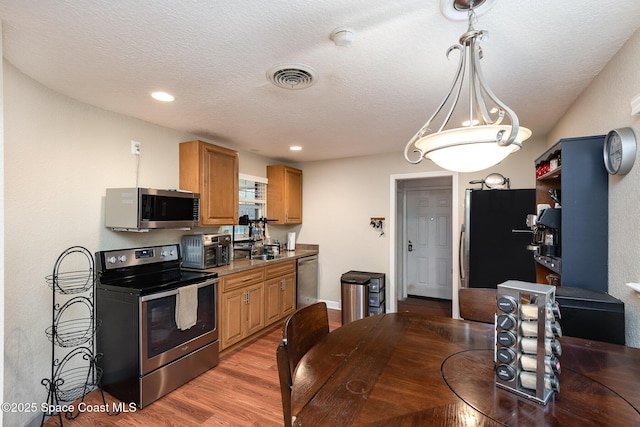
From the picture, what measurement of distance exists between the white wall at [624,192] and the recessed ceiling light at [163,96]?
2762mm

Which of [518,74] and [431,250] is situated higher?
[518,74]

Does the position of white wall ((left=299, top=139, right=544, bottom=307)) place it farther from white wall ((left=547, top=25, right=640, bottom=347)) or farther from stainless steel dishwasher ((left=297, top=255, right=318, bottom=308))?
white wall ((left=547, top=25, right=640, bottom=347))

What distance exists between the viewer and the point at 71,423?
2031mm

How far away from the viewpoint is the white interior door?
16.6 ft

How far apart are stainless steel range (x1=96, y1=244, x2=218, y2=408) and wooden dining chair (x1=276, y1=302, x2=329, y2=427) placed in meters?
1.38

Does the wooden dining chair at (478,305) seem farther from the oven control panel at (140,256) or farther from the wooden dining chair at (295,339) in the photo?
the oven control panel at (140,256)

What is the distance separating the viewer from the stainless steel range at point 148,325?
86.3 inches

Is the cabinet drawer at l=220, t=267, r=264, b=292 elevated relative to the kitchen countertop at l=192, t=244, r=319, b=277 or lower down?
lower down

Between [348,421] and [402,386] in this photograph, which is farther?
[402,386]

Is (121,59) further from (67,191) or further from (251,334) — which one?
(251,334)

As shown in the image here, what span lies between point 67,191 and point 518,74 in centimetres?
324

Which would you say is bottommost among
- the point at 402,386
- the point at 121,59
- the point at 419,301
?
the point at 419,301

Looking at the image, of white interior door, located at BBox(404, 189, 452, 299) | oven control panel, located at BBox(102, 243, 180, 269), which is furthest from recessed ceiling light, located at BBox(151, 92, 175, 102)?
white interior door, located at BBox(404, 189, 452, 299)

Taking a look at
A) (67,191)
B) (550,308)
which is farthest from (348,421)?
(67,191)
